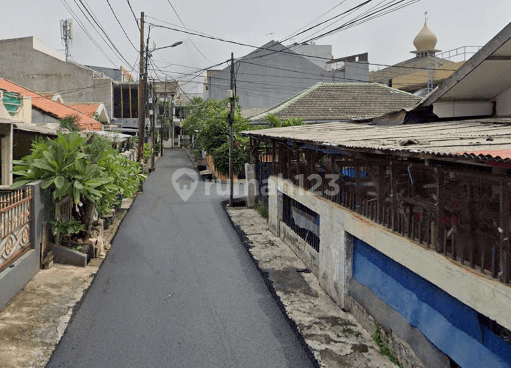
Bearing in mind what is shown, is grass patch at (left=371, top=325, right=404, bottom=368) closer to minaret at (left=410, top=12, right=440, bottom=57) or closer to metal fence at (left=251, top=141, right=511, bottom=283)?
metal fence at (left=251, top=141, right=511, bottom=283)

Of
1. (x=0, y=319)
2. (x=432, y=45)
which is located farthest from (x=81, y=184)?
(x=432, y=45)

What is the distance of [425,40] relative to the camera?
46.5 meters

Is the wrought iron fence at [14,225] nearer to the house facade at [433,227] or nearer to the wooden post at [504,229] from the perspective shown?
the house facade at [433,227]

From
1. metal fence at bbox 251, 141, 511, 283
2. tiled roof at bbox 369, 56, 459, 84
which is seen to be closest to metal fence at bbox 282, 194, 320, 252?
metal fence at bbox 251, 141, 511, 283

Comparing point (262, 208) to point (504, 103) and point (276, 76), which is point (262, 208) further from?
point (276, 76)

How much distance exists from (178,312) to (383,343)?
11.6 ft

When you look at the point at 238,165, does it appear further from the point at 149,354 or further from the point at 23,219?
the point at 149,354

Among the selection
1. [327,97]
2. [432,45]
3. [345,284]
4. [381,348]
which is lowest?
[381,348]

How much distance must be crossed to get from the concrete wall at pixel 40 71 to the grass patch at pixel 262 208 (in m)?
27.4

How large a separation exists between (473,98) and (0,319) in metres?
9.48

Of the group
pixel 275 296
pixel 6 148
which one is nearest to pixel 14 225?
pixel 275 296

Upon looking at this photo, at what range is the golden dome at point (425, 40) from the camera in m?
46.5

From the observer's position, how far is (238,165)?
27500 millimetres

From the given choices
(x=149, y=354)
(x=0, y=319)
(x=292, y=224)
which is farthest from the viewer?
(x=292, y=224)
